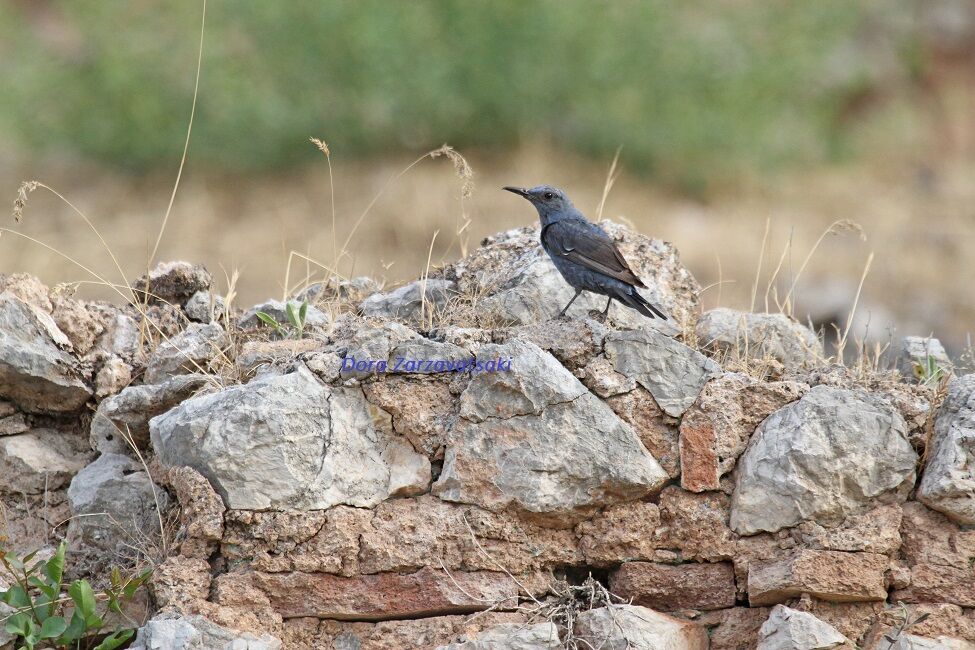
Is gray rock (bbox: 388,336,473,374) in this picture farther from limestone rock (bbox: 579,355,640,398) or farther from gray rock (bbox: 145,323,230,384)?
gray rock (bbox: 145,323,230,384)

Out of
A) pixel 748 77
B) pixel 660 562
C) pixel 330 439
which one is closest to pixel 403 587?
pixel 330 439

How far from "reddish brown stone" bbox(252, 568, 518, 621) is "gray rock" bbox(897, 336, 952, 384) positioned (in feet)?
6.19

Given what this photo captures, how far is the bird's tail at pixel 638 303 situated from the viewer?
4980mm

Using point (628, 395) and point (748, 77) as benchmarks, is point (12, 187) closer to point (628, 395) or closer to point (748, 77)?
point (748, 77)

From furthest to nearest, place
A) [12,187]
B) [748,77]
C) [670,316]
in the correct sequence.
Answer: [12,187], [748,77], [670,316]

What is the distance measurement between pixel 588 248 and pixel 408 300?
2.71ft

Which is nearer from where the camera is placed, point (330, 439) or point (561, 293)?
point (330, 439)

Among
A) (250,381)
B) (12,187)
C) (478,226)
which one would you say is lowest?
(250,381)

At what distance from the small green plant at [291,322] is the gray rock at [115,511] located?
83 cm

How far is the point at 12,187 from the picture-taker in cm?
1983

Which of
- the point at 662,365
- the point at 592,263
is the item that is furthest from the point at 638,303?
the point at 662,365

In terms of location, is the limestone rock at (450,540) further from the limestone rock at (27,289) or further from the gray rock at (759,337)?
the limestone rock at (27,289)

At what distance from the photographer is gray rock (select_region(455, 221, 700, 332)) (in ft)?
16.9

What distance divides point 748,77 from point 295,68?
6840 mm
